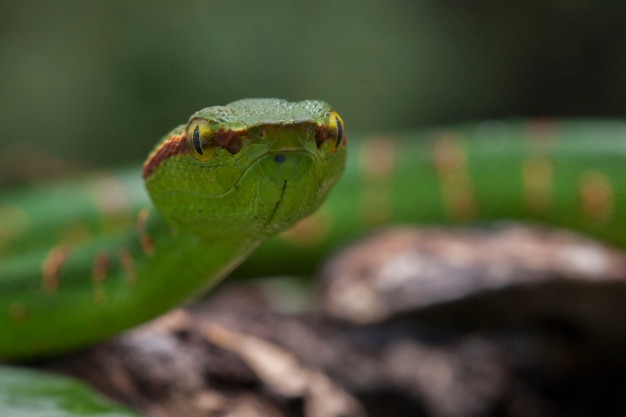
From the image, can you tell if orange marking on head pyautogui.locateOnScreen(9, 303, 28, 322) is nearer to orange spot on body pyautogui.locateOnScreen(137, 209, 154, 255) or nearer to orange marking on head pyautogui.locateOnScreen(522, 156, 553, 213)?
orange spot on body pyautogui.locateOnScreen(137, 209, 154, 255)

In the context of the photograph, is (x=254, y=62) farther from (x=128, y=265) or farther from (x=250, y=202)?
(x=250, y=202)

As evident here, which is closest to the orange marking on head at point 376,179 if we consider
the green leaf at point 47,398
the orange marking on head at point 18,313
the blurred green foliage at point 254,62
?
the blurred green foliage at point 254,62

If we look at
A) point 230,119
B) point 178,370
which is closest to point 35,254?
point 178,370

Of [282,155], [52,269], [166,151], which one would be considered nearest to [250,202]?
[282,155]

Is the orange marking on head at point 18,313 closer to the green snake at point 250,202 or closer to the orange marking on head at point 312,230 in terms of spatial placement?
the green snake at point 250,202

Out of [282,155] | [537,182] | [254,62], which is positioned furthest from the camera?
[254,62]

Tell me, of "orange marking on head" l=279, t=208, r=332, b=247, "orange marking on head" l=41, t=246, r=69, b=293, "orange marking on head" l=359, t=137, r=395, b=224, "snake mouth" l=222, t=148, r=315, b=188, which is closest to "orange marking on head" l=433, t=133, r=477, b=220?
"orange marking on head" l=359, t=137, r=395, b=224
